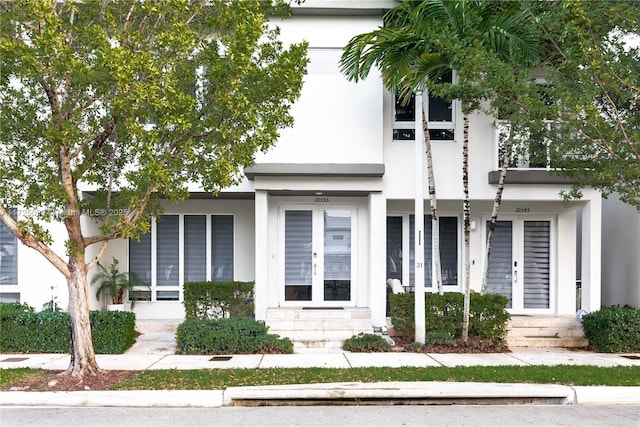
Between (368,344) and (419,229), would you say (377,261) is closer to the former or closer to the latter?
(419,229)

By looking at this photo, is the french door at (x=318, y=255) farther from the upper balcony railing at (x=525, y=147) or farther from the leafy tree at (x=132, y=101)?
the leafy tree at (x=132, y=101)

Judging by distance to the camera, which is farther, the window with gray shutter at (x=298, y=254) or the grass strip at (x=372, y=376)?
the window with gray shutter at (x=298, y=254)

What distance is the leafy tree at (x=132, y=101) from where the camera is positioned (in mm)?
6789

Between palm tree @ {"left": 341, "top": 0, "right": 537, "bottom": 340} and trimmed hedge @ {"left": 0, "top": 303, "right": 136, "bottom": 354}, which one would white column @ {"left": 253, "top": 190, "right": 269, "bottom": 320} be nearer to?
trimmed hedge @ {"left": 0, "top": 303, "right": 136, "bottom": 354}

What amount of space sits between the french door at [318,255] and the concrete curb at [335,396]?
4.99 metres

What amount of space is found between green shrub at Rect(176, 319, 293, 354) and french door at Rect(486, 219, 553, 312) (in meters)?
5.90

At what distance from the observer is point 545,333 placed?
11.4 meters

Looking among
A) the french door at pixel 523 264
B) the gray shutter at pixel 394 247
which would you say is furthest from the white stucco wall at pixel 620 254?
the gray shutter at pixel 394 247

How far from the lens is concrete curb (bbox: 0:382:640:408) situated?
6.79 metres

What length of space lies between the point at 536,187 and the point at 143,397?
9.08 metres

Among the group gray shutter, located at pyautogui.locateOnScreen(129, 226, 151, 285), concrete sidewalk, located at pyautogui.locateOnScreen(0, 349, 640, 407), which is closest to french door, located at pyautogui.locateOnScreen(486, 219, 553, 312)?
concrete sidewalk, located at pyautogui.locateOnScreen(0, 349, 640, 407)

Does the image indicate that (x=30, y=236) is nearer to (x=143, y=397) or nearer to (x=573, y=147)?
(x=143, y=397)

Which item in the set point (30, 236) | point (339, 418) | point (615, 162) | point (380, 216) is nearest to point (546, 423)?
point (339, 418)

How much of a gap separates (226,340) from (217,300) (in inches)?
74.8
